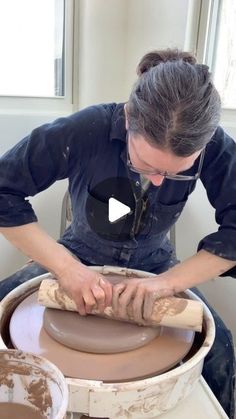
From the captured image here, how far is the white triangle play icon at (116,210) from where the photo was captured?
3.81 ft

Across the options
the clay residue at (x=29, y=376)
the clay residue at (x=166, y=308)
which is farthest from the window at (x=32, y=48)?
the clay residue at (x=29, y=376)

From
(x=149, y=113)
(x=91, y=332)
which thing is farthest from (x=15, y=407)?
(x=149, y=113)

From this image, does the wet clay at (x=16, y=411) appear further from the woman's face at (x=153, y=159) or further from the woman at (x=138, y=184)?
the woman's face at (x=153, y=159)

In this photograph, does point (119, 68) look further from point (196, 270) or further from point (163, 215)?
point (196, 270)

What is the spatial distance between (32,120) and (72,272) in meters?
1.15

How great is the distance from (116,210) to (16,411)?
0.68 m

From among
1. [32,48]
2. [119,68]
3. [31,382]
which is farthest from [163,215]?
[32,48]

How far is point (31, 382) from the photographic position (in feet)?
1.72

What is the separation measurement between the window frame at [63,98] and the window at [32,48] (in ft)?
0.08

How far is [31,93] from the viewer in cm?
202

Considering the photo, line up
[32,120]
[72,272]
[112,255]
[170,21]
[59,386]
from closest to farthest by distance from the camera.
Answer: [59,386]
[72,272]
[112,255]
[170,21]
[32,120]

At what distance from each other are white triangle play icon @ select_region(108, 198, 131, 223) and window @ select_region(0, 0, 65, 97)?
106 cm

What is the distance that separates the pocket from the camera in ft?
3.84

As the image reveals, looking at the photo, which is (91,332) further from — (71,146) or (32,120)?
(32,120)
